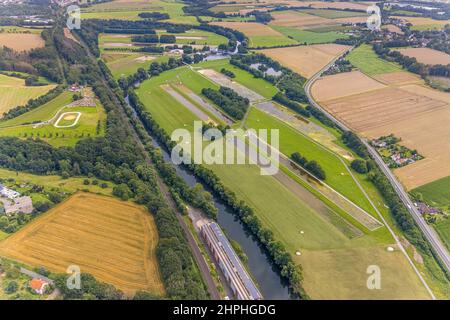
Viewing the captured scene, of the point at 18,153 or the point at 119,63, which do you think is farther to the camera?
the point at 119,63

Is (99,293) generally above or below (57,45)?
below

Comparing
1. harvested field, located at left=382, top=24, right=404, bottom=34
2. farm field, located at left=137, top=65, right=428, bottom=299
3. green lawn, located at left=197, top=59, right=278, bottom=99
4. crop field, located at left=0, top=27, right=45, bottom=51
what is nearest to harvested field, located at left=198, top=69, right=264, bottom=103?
green lawn, located at left=197, top=59, right=278, bottom=99

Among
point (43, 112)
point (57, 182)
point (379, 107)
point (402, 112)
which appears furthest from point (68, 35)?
point (402, 112)

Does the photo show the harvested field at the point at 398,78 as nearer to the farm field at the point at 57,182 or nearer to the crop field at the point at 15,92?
the farm field at the point at 57,182

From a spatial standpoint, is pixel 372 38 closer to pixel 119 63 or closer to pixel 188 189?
pixel 119 63

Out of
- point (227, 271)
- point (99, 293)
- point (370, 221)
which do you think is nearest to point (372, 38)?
point (370, 221)

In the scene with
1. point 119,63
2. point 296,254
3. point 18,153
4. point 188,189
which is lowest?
point 296,254

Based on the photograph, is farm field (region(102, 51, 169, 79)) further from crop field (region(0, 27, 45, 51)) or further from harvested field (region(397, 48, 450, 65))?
harvested field (region(397, 48, 450, 65))

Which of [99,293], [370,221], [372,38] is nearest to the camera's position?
[99,293]
